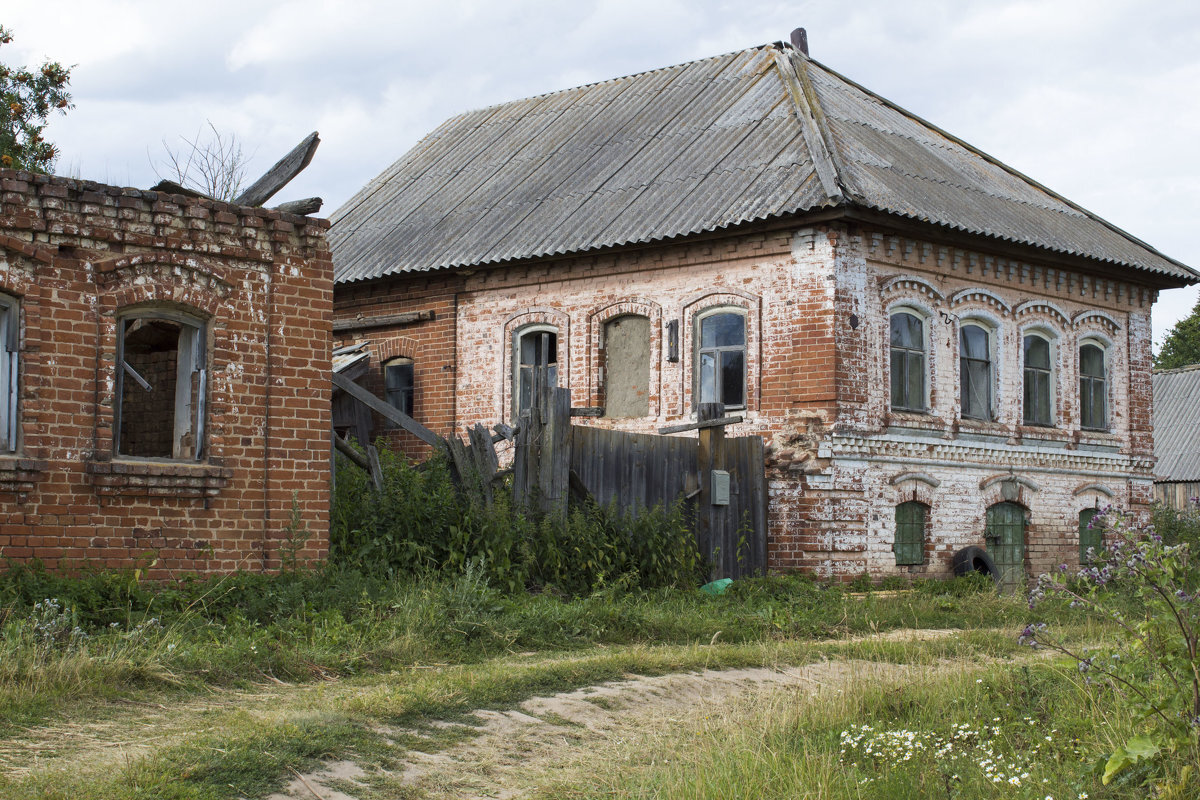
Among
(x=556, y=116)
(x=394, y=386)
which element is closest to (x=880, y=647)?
(x=394, y=386)

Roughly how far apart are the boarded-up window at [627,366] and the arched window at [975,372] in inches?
162

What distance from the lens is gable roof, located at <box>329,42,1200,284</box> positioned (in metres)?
16.2

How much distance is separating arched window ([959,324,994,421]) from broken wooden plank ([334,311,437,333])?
24.6 feet

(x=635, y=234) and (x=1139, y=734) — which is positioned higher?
(x=635, y=234)


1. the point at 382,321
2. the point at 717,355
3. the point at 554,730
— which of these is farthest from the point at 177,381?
the point at 382,321

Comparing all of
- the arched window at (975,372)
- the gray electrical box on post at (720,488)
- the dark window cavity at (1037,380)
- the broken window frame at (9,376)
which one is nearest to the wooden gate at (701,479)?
the gray electrical box on post at (720,488)

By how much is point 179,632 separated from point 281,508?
81.9 inches

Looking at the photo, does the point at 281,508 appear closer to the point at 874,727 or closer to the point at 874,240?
the point at 874,727

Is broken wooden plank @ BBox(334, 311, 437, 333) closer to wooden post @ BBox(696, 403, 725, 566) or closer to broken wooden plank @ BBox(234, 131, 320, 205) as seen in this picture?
wooden post @ BBox(696, 403, 725, 566)

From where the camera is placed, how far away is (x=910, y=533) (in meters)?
16.0

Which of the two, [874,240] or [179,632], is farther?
[874,240]

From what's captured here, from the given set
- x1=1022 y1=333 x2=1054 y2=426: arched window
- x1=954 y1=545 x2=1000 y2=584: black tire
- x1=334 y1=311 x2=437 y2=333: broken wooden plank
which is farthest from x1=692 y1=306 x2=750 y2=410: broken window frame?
x1=334 y1=311 x2=437 y2=333: broken wooden plank

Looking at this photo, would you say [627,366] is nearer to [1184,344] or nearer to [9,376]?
[9,376]

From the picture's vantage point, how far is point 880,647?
32.9 feet
